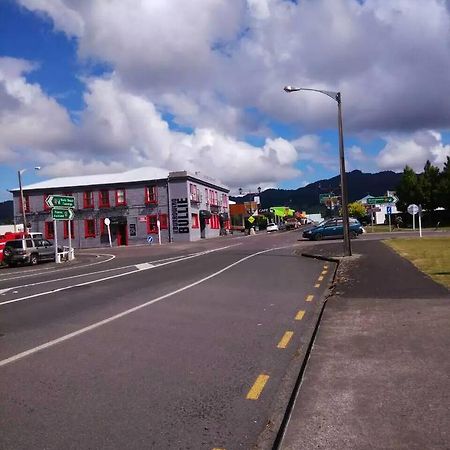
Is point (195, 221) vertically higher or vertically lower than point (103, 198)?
lower

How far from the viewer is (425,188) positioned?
229ft

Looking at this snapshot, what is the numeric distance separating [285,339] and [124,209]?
4991cm

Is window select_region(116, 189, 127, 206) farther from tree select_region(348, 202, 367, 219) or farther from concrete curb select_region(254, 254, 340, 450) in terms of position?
tree select_region(348, 202, 367, 219)

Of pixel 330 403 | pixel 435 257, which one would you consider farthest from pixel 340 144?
pixel 330 403

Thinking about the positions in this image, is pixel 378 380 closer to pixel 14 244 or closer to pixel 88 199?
pixel 14 244

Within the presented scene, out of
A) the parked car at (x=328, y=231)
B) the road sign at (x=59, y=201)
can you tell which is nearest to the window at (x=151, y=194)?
the road sign at (x=59, y=201)

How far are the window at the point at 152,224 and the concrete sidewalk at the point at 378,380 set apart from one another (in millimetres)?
45544

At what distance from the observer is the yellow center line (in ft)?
25.4

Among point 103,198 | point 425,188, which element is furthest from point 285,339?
point 425,188

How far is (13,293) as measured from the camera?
1591 centimetres

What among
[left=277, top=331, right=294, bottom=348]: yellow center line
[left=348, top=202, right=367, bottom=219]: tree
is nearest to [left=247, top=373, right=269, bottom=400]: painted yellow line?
[left=277, top=331, right=294, bottom=348]: yellow center line

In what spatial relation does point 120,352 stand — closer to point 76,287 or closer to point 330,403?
point 330,403

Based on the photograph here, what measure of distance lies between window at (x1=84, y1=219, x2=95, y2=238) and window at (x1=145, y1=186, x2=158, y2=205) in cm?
654

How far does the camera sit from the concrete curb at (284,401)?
172 inches
